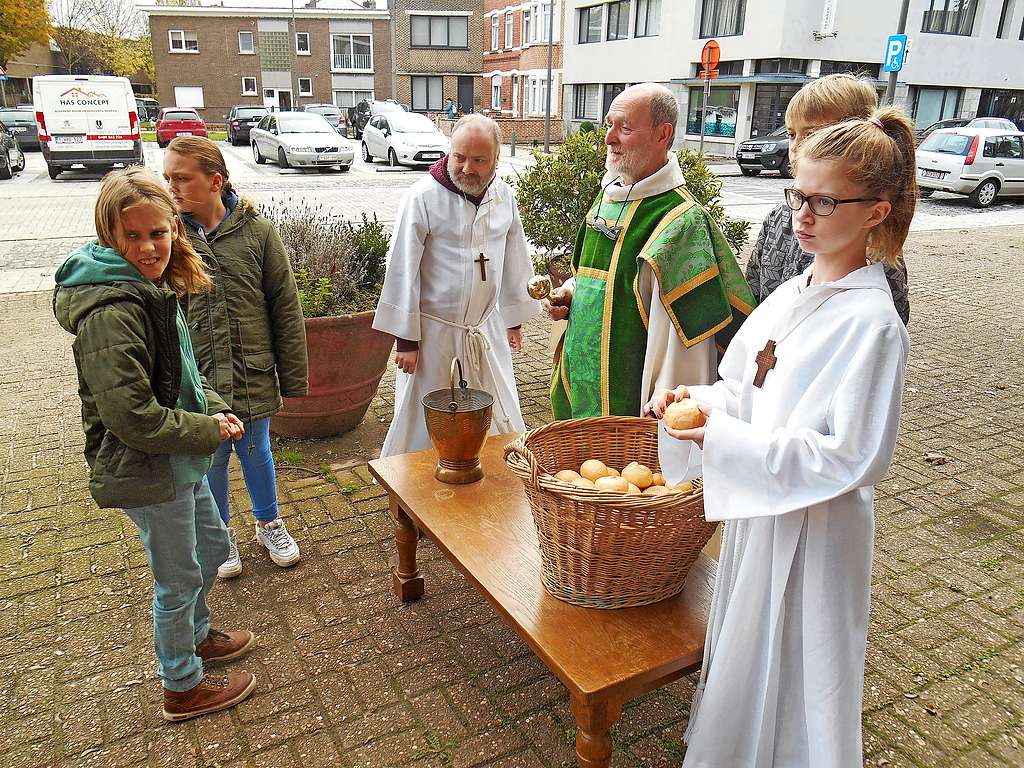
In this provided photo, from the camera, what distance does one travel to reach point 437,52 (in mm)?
46781

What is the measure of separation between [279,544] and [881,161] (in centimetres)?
290

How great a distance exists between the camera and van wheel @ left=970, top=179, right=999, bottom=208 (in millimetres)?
17500

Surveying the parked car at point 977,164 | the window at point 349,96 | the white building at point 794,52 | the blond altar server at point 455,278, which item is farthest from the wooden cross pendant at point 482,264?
the window at point 349,96

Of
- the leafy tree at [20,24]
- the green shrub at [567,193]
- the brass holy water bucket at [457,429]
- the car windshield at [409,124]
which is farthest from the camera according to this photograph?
the leafy tree at [20,24]

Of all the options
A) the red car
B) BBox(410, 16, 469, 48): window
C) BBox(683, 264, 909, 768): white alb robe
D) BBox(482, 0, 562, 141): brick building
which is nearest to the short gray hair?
BBox(683, 264, 909, 768): white alb robe

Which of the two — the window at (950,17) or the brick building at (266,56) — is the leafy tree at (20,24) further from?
the window at (950,17)

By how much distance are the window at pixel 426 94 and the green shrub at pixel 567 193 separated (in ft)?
144

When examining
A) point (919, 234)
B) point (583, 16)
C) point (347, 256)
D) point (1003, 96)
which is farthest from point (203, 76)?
point (347, 256)

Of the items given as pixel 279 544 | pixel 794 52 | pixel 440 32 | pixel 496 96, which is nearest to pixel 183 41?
pixel 440 32

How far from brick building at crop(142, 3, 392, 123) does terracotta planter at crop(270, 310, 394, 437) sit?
158ft

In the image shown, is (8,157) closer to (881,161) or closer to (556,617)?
(556,617)

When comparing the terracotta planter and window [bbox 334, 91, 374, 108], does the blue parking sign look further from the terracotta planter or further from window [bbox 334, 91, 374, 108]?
window [bbox 334, 91, 374, 108]

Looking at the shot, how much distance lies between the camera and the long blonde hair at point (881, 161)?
1.77 meters

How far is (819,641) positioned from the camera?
1.94m
